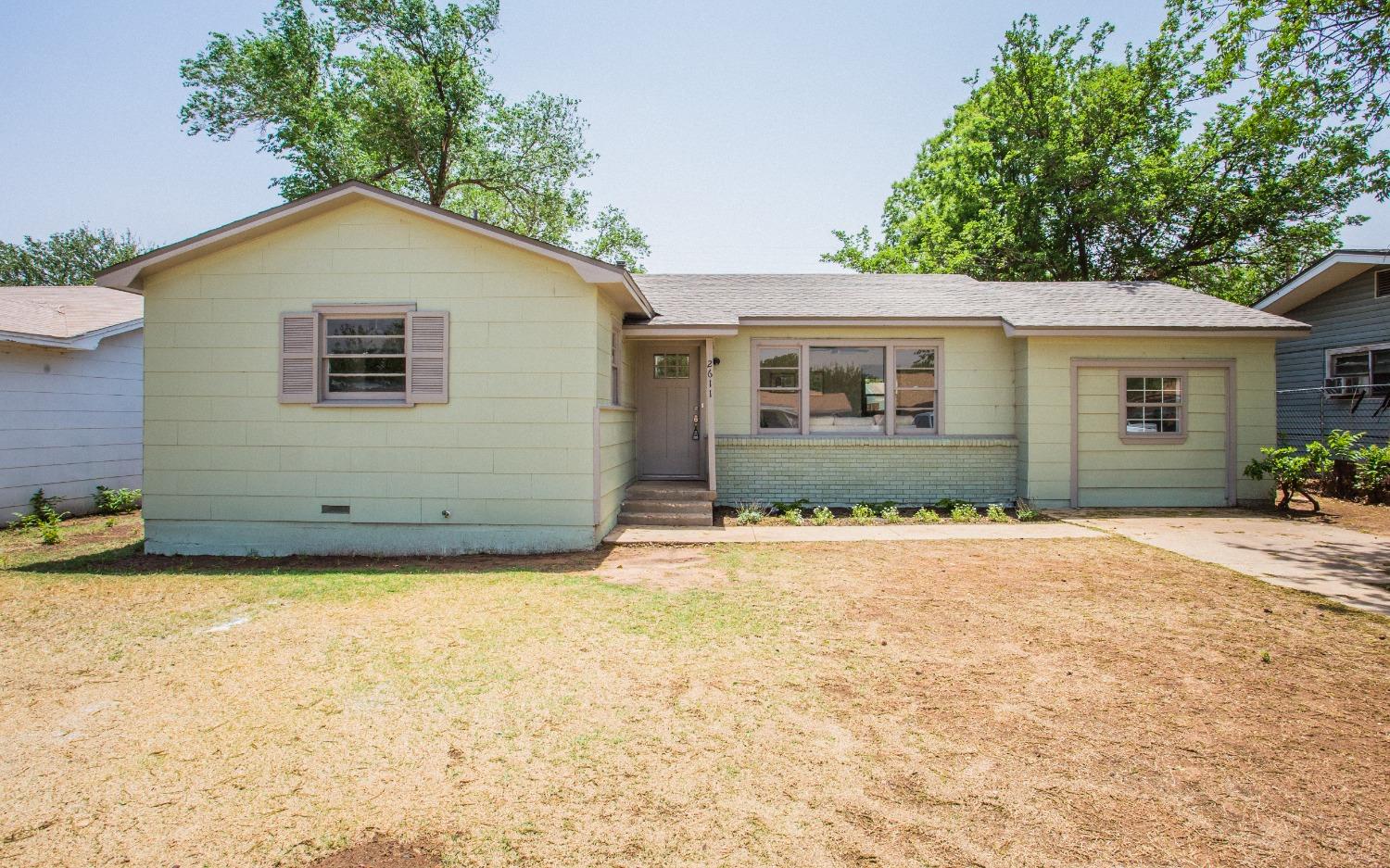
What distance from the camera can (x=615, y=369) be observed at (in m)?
10.0

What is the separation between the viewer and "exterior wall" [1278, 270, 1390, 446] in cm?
1338

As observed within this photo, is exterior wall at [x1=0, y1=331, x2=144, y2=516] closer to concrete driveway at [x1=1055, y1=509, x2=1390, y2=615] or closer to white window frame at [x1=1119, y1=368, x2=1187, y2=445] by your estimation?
concrete driveway at [x1=1055, y1=509, x2=1390, y2=615]

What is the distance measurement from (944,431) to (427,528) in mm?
8219

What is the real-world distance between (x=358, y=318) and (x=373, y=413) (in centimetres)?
119

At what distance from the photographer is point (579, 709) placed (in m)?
3.82

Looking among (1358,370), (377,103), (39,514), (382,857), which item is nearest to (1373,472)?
(1358,370)

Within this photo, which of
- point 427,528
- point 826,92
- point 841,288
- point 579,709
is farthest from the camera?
point 826,92

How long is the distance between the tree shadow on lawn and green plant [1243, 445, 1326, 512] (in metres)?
10.4

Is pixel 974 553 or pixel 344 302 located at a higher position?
pixel 344 302

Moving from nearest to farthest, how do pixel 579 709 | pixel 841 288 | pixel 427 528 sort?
pixel 579 709 < pixel 427 528 < pixel 841 288

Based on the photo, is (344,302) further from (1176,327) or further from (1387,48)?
(1387,48)

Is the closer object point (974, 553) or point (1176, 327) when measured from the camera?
point (974, 553)

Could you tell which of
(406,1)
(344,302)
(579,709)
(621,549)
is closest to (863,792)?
(579,709)

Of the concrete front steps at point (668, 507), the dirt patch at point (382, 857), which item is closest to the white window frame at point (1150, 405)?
the concrete front steps at point (668, 507)
